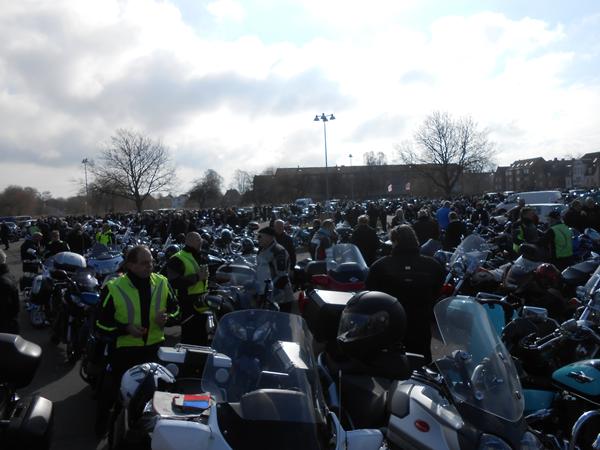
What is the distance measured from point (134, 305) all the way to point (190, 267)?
215 centimetres

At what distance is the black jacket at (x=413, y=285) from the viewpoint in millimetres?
4719

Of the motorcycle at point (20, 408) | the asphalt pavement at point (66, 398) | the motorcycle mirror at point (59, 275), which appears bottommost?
the asphalt pavement at point (66, 398)

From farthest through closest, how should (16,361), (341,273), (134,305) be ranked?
(341,273), (134,305), (16,361)

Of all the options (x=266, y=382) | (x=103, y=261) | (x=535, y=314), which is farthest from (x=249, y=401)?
(x=103, y=261)

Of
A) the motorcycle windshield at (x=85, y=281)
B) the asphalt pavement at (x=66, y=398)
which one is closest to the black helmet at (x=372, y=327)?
the asphalt pavement at (x=66, y=398)

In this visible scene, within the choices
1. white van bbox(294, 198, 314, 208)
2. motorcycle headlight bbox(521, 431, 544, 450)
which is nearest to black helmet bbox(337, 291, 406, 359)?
motorcycle headlight bbox(521, 431, 544, 450)

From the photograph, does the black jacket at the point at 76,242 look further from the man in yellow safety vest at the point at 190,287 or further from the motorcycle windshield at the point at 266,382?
the motorcycle windshield at the point at 266,382

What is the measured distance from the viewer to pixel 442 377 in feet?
9.71

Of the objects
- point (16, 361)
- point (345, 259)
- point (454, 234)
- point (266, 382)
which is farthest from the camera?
point (454, 234)

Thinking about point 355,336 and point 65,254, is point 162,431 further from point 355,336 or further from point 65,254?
point 65,254

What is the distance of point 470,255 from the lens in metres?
8.17

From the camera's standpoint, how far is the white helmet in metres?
3.37

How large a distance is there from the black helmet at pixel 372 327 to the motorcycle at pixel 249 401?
241mm

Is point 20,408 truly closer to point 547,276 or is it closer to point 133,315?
point 133,315
